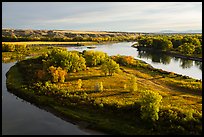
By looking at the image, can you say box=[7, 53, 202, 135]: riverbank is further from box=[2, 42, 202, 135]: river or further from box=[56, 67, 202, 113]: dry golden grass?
box=[2, 42, 202, 135]: river

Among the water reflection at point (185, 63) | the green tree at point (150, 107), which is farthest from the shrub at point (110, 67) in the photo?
the water reflection at point (185, 63)

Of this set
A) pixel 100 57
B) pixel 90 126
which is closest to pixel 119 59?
pixel 100 57

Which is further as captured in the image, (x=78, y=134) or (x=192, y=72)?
(x=192, y=72)

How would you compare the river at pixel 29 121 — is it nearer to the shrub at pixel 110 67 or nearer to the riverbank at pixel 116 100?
the riverbank at pixel 116 100

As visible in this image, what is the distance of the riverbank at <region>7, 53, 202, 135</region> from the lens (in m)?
27.5

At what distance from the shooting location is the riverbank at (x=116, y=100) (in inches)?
1081

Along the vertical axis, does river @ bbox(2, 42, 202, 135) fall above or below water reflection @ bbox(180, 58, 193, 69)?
below

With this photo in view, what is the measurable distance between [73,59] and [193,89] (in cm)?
2309

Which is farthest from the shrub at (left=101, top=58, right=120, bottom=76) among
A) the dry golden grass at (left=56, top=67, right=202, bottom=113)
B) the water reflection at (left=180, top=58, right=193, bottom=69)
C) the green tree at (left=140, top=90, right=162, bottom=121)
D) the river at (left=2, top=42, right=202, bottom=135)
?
the water reflection at (left=180, top=58, right=193, bottom=69)

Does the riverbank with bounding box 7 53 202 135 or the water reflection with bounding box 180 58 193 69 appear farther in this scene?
the water reflection with bounding box 180 58 193 69

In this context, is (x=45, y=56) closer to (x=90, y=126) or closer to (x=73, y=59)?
(x=73, y=59)

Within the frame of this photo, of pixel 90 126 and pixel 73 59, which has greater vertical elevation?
pixel 73 59

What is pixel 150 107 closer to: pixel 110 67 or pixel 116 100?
pixel 116 100

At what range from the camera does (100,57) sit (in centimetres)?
6156
